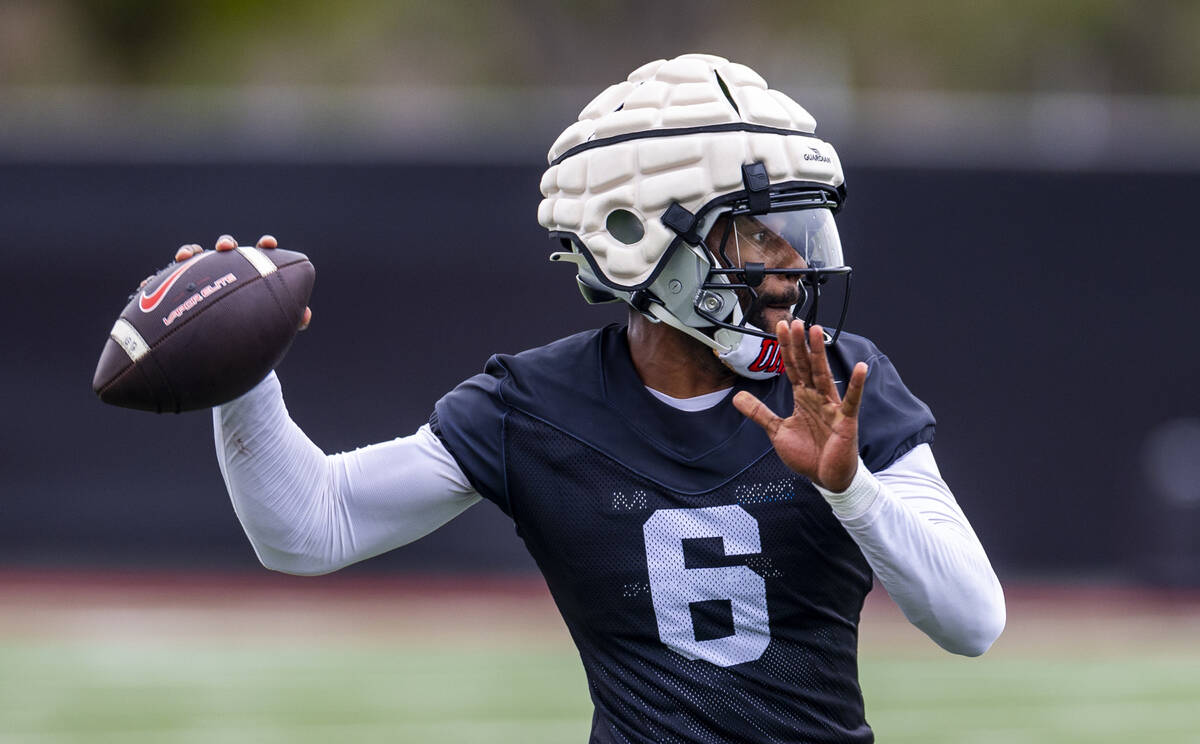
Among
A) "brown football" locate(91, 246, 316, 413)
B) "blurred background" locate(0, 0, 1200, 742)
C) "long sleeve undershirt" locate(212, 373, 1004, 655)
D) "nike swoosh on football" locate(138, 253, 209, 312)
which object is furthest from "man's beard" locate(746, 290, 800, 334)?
"blurred background" locate(0, 0, 1200, 742)

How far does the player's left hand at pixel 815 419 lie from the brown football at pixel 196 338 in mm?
760

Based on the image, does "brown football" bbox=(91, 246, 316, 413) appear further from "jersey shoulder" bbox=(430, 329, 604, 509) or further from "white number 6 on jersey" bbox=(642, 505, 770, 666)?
"white number 6 on jersey" bbox=(642, 505, 770, 666)

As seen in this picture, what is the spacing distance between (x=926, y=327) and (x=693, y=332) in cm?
607

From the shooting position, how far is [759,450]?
2605mm

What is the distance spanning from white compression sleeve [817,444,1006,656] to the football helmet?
1.01ft

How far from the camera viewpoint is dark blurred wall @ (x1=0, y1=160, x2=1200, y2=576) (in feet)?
27.2

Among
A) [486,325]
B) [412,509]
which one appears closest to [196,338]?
[412,509]

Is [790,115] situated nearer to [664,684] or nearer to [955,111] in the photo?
[664,684]

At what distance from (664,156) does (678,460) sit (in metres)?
0.52

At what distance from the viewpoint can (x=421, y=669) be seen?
6.64 m

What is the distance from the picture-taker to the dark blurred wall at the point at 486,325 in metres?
8.30

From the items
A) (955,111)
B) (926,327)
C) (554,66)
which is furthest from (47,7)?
(926,327)

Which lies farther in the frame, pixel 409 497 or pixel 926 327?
pixel 926 327

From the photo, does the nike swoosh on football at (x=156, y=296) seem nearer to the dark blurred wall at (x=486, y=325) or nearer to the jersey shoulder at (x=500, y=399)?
the jersey shoulder at (x=500, y=399)
